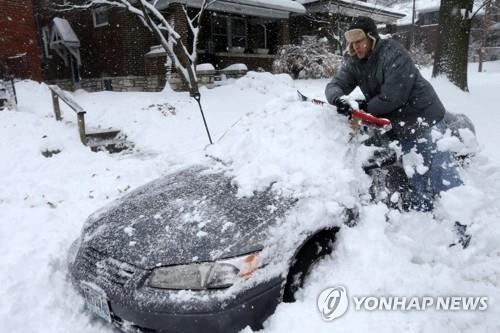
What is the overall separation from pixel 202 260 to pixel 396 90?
219 cm

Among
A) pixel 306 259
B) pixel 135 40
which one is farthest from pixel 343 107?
pixel 135 40

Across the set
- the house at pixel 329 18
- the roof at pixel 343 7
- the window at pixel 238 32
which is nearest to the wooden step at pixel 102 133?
the window at pixel 238 32

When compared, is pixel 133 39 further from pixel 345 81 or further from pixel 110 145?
pixel 345 81

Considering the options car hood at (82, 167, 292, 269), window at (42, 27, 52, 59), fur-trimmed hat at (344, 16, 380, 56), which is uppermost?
window at (42, 27, 52, 59)

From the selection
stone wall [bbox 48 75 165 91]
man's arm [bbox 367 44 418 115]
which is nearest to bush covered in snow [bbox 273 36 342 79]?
stone wall [bbox 48 75 165 91]

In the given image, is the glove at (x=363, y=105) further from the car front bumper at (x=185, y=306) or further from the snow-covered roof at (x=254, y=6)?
the snow-covered roof at (x=254, y=6)

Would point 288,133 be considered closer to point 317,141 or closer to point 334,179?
point 317,141

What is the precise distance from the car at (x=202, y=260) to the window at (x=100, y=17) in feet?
48.0

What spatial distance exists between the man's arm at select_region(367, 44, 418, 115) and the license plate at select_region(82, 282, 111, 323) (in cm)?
257

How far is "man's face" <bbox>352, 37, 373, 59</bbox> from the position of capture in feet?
11.9

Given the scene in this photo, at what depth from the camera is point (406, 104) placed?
3635 millimetres

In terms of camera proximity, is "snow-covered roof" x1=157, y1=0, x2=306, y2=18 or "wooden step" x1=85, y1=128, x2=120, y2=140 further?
"snow-covered roof" x1=157, y1=0, x2=306, y2=18

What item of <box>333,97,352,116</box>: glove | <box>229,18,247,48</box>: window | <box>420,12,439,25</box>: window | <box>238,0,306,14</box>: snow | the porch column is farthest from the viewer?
<box>420,12,439,25</box>: window

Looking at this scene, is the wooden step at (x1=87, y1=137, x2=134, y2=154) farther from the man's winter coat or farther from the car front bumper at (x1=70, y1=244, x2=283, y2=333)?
the car front bumper at (x1=70, y1=244, x2=283, y2=333)
